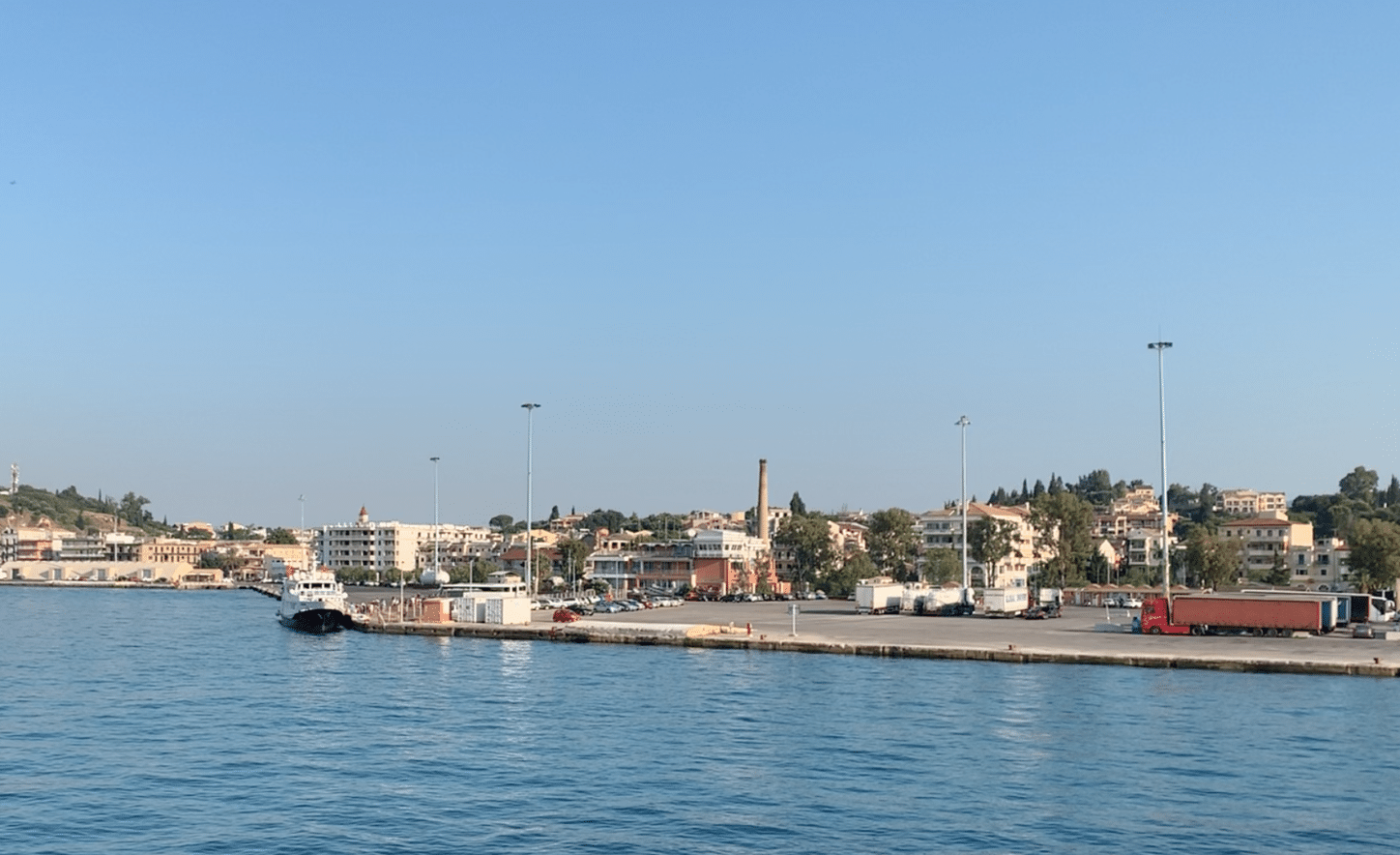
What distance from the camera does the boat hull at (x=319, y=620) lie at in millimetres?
82938

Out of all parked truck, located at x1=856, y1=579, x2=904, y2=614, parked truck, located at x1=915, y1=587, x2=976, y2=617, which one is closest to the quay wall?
parked truck, located at x1=856, y1=579, x2=904, y2=614

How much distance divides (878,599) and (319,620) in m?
38.0

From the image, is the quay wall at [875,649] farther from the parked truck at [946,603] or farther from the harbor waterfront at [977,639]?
the parked truck at [946,603]

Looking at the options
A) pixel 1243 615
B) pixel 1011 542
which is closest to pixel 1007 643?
pixel 1243 615

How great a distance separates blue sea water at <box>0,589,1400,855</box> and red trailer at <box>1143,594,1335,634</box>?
15782 mm

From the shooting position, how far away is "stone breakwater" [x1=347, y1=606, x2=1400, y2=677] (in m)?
56.9

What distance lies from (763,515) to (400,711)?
4821 inches

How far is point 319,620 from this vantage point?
83.1m

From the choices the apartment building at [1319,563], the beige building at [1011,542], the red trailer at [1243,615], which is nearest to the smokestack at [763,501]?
the beige building at [1011,542]

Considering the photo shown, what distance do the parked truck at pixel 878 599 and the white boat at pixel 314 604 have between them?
35112mm

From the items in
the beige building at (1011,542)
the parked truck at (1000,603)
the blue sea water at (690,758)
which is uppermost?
the beige building at (1011,542)

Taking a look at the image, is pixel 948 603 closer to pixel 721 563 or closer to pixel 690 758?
pixel 721 563

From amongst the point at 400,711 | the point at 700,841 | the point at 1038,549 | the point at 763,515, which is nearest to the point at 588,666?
the point at 400,711

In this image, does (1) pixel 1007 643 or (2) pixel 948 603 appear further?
(2) pixel 948 603
